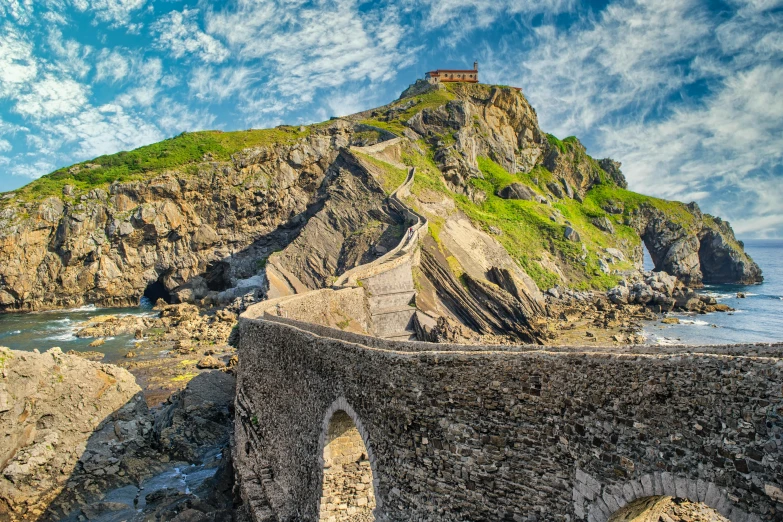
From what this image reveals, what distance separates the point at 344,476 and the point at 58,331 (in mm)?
44631

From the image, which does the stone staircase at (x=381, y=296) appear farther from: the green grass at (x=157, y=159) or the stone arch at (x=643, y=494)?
the green grass at (x=157, y=159)

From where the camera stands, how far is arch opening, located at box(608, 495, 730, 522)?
624 cm

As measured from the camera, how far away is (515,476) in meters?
6.79

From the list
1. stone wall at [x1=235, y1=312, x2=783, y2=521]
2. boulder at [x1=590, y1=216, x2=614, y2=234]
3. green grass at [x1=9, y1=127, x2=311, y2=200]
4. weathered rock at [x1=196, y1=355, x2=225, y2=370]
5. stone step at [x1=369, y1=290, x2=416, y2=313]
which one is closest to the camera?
stone wall at [x1=235, y1=312, x2=783, y2=521]

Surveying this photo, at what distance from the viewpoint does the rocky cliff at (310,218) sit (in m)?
45.9

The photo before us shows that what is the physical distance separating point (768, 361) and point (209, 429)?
21091 mm

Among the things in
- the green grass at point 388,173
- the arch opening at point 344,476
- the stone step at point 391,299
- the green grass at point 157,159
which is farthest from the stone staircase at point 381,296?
the green grass at point 157,159

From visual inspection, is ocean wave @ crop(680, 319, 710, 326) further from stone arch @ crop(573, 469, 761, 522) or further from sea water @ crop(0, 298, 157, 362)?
sea water @ crop(0, 298, 157, 362)

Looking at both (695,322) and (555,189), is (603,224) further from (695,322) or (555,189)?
(695,322)

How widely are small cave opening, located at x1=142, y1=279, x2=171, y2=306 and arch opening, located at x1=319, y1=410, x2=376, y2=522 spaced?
57948 mm

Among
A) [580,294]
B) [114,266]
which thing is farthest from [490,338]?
[114,266]

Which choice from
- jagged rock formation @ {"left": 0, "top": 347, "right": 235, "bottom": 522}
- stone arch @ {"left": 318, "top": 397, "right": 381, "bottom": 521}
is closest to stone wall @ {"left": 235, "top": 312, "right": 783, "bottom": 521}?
stone arch @ {"left": 318, "top": 397, "right": 381, "bottom": 521}

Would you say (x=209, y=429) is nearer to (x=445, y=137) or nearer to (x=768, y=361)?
(x=768, y=361)

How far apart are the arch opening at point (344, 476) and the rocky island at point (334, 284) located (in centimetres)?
7
